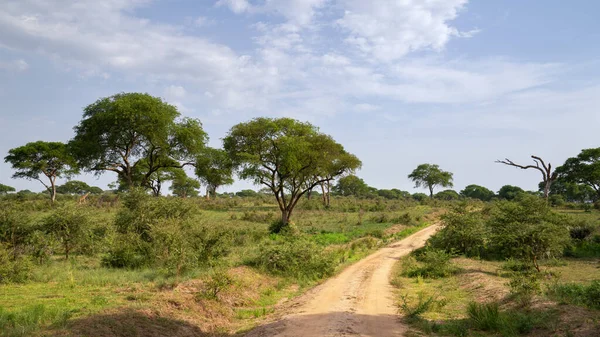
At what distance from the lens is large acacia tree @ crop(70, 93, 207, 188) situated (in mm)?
35375

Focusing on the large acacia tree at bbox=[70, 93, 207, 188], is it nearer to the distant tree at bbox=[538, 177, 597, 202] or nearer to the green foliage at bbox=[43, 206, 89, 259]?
the green foliage at bbox=[43, 206, 89, 259]

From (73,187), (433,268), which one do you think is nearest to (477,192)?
(73,187)

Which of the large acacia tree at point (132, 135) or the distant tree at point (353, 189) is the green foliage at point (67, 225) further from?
the distant tree at point (353, 189)

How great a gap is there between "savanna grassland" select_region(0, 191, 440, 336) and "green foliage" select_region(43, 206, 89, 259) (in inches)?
1.7

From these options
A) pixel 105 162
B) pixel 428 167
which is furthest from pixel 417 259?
pixel 428 167

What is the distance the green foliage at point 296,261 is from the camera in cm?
1918

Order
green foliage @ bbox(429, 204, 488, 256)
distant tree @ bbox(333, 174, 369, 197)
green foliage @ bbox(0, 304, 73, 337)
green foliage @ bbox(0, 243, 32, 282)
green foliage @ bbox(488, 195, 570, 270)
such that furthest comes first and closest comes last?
distant tree @ bbox(333, 174, 369, 197) < green foliage @ bbox(429, 204, 488, 256) < green foliage @ bbox(488, 195, 570, 270) < green foliage @ bbox(0, 243, 32, 282) < green foliage @ bbox(0, 304, 73, 337)

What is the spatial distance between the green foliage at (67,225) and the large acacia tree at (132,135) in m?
16.0

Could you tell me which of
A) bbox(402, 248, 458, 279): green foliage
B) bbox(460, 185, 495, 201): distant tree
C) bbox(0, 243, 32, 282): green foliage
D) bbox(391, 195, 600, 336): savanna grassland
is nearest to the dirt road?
bbox(391, 195, 600, 336): savanna grassland

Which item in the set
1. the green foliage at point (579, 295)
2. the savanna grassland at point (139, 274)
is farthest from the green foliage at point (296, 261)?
the green foliage at point (579, 295)

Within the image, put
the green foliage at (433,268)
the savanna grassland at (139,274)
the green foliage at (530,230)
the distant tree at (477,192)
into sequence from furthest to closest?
the distant tree at (477,192) → the green foliage at (433,268) → the green foliage at (530,230) → the savanna grassland at (139,274)

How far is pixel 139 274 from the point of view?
14969mm

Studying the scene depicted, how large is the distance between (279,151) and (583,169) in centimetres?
4997

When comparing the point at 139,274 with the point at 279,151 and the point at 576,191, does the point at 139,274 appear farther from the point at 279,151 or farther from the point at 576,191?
the point at 576,191
